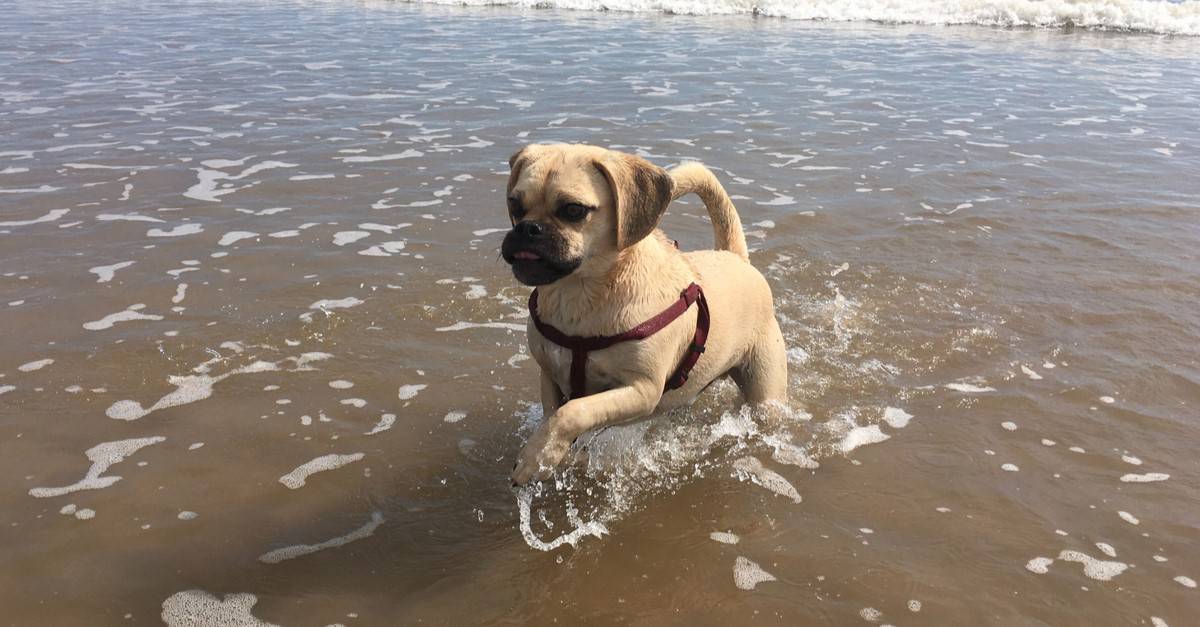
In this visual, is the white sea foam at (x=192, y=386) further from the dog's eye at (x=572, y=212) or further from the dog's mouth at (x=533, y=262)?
the dog's eye at (x=572, y=212)

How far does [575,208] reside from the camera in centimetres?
373

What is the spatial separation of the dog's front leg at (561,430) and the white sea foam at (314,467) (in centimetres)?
135

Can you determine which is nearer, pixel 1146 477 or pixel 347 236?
pixel 1146 477

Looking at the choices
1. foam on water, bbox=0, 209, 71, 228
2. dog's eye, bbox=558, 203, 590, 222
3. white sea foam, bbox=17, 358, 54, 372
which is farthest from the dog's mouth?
foam on water, bbox=0, 209, 71, 228

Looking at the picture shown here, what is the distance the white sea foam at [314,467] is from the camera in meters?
4.53

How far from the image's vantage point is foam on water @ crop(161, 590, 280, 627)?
3545mm

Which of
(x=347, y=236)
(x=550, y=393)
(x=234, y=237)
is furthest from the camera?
(x=347, y=236)

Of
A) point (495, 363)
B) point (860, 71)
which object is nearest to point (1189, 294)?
point (495, 363)

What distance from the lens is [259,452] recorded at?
476cm

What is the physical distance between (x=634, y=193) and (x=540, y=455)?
1.24 m

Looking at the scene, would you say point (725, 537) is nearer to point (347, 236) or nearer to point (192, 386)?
point (192, 386)

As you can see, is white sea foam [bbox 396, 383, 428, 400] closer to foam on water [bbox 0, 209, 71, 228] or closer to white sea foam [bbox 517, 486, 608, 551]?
white sea foam [bbox 517, 486, 608, 551]

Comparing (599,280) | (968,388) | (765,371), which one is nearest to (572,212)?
(599,280)

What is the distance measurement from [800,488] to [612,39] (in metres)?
20.1
